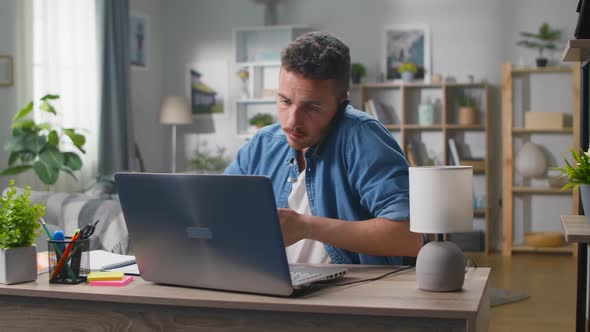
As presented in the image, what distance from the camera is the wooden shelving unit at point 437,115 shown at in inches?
286

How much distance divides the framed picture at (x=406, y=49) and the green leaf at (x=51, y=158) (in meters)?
3.33

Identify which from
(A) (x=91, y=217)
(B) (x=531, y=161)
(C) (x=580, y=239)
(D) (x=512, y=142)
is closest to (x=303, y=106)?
(C) (x=580, y=239)

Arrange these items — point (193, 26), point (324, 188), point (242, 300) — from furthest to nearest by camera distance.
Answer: point (193, 26), point (324, 188), point (242, 300)

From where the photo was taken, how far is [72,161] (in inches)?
225

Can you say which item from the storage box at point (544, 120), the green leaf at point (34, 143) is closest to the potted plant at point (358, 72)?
the storage box at point (544, 120)

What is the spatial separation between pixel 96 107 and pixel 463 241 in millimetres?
3472

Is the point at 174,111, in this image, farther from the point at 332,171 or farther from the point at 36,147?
the point at 332,171

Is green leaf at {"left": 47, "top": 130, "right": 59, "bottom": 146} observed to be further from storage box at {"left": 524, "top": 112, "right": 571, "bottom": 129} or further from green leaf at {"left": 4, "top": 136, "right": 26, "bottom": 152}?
storage box at {"left": 524, "top": 112, "right": 571, "bottom": 129}

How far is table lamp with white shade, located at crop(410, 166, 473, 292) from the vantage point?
1.64m

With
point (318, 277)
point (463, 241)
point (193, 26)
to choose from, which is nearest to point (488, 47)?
point (463, 241)

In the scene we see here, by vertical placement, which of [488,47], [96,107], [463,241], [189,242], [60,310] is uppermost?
[488,47]

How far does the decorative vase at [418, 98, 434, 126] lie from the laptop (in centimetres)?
566

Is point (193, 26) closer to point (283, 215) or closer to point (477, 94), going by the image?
point (477, 94)

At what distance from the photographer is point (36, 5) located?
19.4 ft
